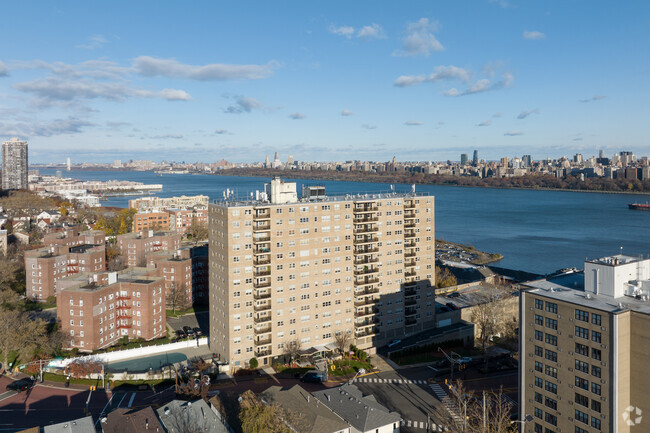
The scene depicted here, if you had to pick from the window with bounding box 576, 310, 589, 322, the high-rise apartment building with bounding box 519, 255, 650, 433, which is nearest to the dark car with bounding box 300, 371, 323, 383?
the high-rise apartment building with bounding box 519, 255, 650, 433

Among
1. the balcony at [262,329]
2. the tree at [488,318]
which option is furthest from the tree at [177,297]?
the tree at [488,318]

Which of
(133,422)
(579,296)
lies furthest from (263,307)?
(579,296)

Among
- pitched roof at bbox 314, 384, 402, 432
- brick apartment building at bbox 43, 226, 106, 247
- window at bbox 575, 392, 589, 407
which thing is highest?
brick apartment building at bbox 43, 226, 106, 247

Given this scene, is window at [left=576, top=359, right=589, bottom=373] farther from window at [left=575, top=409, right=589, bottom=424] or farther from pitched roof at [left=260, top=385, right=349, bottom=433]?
pitched roof at [left=260, top=385, right=349, bottom=433]

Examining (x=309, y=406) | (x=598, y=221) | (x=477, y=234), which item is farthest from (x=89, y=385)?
(x=598, y=221)

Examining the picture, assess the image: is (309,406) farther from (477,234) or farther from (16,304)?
(477,234)

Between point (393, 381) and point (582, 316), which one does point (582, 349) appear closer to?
point (582, 316)

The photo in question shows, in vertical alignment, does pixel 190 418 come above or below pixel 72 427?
below
